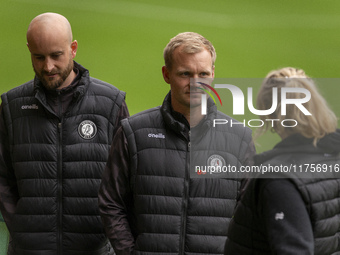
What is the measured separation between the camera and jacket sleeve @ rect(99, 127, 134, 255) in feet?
6.67

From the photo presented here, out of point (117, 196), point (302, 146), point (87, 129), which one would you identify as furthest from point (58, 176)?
point (302, 146)

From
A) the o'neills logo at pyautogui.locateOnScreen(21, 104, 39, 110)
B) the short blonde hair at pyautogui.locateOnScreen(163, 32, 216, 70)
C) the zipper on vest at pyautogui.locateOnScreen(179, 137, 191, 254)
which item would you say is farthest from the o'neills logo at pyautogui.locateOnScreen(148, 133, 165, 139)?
the o'neills logo at pyautogui.locateOnScreen(21, 104, 39, 110)

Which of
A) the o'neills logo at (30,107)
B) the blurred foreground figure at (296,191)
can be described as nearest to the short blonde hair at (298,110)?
the blurred foreground figure at (296,191)

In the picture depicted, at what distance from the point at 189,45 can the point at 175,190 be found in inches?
19.9

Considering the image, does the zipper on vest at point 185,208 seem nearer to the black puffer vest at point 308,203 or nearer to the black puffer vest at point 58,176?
the black puffer vest at point 58,176

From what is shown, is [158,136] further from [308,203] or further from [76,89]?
[308,203]

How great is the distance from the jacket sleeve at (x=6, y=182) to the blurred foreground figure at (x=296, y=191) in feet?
3.80

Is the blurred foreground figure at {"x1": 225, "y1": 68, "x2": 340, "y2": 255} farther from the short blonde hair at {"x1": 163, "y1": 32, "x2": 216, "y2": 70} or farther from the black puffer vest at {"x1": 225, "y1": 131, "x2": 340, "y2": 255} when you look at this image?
the short blonde hair at {"x1": 163, "y1": 32, "x2": 216, "y2": 70}

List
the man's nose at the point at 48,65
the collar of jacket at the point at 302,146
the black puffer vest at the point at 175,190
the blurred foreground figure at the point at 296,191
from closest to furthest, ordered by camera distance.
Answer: the blurred foreground figure at the point at 296,191, the collar of jacket at the point at 302,146, the black puffer vest at the point at 175,190, the man's nose at the point at 48,65

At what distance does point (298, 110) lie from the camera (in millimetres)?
1430

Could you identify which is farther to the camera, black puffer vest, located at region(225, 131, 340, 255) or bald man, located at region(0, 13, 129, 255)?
bald man, located at region(0, 13, 129, 255)

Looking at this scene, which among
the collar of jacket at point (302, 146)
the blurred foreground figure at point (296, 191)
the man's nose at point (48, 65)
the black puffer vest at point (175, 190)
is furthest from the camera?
the man's nose at point (48, 65)

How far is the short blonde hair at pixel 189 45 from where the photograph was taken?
81.2 inches

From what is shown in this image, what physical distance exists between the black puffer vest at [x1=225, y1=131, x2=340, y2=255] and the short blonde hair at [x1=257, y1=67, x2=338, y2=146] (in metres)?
0.02
